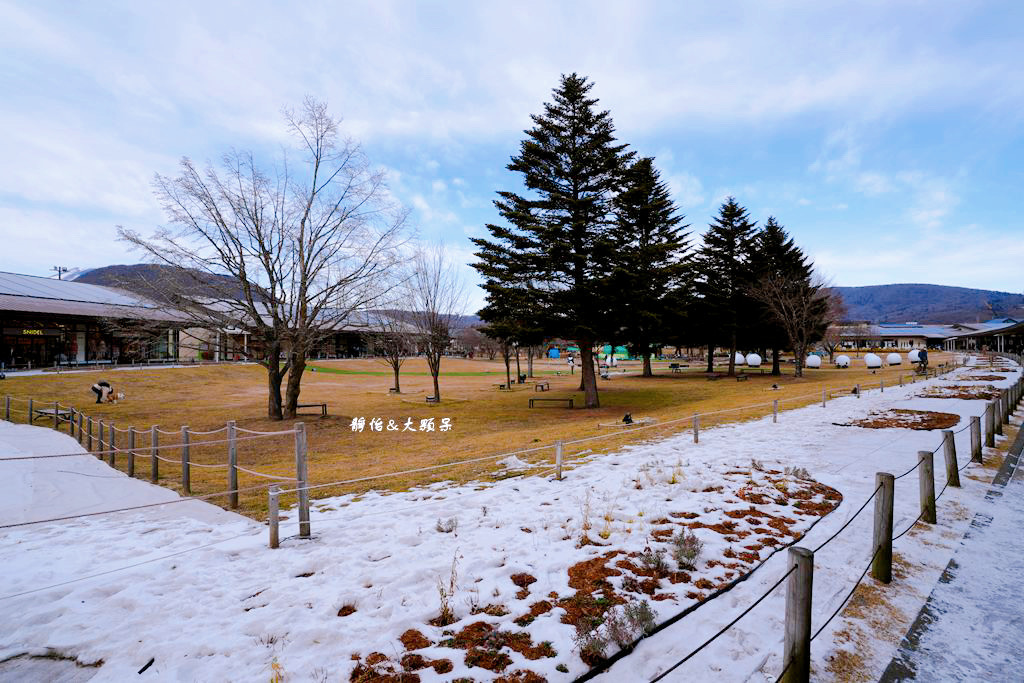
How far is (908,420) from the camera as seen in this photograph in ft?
46.8

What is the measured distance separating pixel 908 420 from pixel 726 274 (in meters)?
29.3

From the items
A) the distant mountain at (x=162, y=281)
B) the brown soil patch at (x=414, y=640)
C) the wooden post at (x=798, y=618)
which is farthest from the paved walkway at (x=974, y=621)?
the distant mountain at (x=162, y=281)

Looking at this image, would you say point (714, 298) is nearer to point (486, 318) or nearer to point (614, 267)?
point (614, 267)

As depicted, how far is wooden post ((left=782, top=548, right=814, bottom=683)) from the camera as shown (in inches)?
121

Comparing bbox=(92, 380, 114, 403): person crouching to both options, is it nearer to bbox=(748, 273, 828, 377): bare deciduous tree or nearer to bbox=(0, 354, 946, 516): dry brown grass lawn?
bbox=(0, 354, 946, 516): dry brown grass lawn

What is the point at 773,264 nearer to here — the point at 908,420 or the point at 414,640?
the point at 908,420

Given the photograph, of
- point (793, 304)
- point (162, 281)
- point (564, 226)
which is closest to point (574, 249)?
point (564, 226)

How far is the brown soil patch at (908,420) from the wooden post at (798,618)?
1332cm

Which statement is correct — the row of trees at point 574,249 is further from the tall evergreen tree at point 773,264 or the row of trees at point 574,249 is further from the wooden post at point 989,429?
the tall evergreen tree at point 773,264

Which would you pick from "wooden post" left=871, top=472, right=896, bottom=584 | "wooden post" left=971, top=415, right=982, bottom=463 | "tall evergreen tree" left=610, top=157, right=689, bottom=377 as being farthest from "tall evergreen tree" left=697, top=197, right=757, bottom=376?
"wooden post" left=871, top=472, right=896, bottom=584

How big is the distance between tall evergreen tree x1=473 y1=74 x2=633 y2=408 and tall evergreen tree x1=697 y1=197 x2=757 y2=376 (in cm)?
2097

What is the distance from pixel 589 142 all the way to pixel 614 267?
23.2 ft

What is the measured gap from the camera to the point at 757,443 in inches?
448

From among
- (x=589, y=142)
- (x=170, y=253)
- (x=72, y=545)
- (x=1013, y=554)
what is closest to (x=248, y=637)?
(x=72, y=545)
